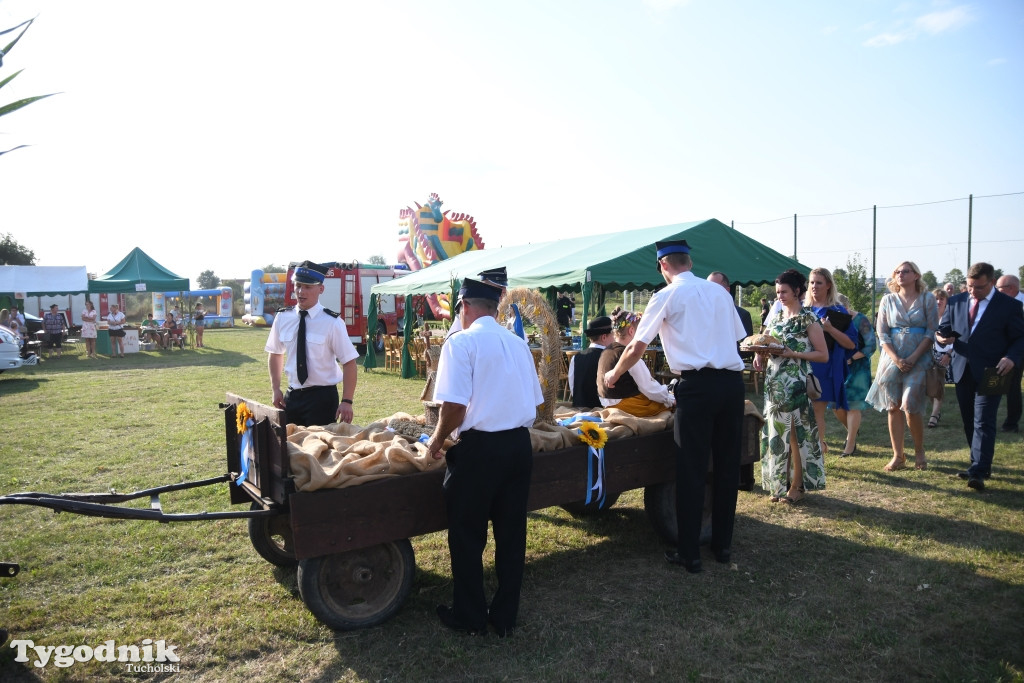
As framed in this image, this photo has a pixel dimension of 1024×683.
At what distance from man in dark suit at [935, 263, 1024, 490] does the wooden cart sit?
136 inches

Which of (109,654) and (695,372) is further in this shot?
(695,372)

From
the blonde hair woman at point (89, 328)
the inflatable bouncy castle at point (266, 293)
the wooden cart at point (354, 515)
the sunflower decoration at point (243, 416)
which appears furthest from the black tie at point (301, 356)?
the inflatable bouncy castle at point (266, 293)

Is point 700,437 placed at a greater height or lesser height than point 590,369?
lesser

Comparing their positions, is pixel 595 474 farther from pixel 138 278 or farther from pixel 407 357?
pixel 138 278

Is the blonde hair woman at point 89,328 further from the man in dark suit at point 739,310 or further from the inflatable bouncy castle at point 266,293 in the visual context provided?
the man in dark suit at point 739,310

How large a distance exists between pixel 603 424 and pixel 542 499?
75 cm

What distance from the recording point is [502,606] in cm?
341

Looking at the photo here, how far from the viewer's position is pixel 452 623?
11.2 ft


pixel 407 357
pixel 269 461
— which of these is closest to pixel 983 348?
pixel 269 461

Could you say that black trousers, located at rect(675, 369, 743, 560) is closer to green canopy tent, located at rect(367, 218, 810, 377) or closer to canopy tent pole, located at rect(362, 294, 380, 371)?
green canopy tent, located at rect(367, 218, 810, 377)

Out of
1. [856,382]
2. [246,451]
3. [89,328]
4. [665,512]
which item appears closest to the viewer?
[246,451]

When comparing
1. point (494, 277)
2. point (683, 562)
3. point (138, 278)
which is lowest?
point (683, 562)

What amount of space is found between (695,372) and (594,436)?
75 centimetres

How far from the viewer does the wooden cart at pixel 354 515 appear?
3203mm
